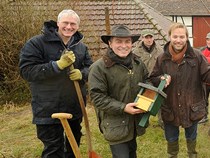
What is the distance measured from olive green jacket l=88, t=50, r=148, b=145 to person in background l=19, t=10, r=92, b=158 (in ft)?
0.92

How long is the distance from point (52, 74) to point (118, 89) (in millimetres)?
612

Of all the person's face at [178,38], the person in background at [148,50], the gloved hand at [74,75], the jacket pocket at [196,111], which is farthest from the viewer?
the person in background at [148,50]

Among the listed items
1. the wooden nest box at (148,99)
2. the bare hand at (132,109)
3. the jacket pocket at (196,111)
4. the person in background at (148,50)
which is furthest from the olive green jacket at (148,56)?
the bare hand at (132,109)

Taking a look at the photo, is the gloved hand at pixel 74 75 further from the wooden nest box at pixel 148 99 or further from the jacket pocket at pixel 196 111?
the jacket pocket at pixel 196 111

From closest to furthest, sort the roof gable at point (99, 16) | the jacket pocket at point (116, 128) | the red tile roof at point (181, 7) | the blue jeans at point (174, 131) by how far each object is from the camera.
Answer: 1. the jacket pocket at point (116, 128)
2. the blue jeans at point (174, 131)
3. the roof gable at point (99, 16)
4. the red tile roof at point (181, 7)

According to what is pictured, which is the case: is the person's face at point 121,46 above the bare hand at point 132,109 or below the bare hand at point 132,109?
above

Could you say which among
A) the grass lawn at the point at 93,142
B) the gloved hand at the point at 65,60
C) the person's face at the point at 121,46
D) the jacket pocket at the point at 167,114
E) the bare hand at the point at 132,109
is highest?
the person's face at the point at 121,46

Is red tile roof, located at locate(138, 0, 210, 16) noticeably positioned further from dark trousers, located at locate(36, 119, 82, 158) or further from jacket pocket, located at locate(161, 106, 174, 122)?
dark trousers, located at locate(36, 119, 82, 158)

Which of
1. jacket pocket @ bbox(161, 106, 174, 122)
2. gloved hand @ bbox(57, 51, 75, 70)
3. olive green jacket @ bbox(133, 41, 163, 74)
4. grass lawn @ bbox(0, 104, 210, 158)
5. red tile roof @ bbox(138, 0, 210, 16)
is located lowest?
grass lawn @ bbox(0, 104, 210, 158)

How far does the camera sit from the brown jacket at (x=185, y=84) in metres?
3.06

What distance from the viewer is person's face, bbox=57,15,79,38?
277cm

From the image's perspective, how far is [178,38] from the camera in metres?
2.99

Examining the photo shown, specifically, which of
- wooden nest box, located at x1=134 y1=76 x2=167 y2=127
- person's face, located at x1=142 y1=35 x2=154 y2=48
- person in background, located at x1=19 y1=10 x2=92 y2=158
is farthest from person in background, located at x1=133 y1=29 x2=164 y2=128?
wooden nest box, located at x1=134 y1=76 x2=167 y2=127

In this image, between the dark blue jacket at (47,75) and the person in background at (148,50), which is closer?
the dark blue jacket at (47,75)
